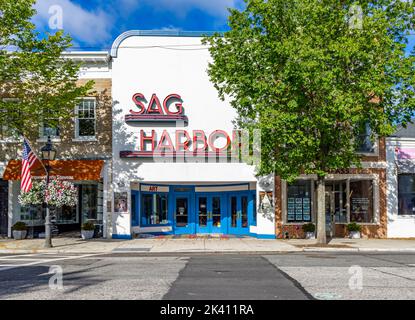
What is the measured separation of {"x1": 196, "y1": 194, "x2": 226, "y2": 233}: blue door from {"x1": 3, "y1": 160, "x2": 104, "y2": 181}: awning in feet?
20.1

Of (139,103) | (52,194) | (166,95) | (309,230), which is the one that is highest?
(166,95)

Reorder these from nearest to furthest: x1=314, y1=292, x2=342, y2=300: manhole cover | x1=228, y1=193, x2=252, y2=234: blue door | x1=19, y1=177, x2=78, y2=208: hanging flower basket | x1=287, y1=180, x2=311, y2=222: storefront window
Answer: x1=314, y1=292, x2=342, y2=300: manhole cover
x1=19, y1=177, x2=78, y2=208: hanging flower basket
x1=287, y1=180, x2=311, y2=222: storefront window
x1=228, y1=193, x2=252, y2=234: blue door

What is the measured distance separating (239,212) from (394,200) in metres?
8.05

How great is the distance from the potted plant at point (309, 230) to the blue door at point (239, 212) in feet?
10.7

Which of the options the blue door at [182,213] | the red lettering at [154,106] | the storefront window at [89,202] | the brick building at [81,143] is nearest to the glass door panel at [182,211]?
the blue door at [182,213]

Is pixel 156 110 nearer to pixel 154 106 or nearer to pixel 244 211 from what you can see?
pixel 154 106

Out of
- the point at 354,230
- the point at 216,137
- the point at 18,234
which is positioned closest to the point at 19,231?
the point at 18,234

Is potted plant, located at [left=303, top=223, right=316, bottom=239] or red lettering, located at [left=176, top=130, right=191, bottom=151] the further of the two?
red lettering, located at [left=176, top=130, right=191, bottom=151]

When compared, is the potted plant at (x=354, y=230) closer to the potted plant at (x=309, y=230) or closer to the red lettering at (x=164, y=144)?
the potted plant at (x=309, y=230)

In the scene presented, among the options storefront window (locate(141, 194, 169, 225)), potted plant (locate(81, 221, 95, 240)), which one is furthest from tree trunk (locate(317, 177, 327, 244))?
potted plant (locate(81, 221, 95, 240))

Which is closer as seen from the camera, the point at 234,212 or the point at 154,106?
the point at 154,106

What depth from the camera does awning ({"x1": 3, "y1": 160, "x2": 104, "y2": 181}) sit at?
22.8 m

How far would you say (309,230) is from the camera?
929 inches

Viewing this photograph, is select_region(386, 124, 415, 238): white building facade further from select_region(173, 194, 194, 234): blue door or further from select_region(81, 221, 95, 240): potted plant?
select_region(81, 221, 95, 240): potted plant
